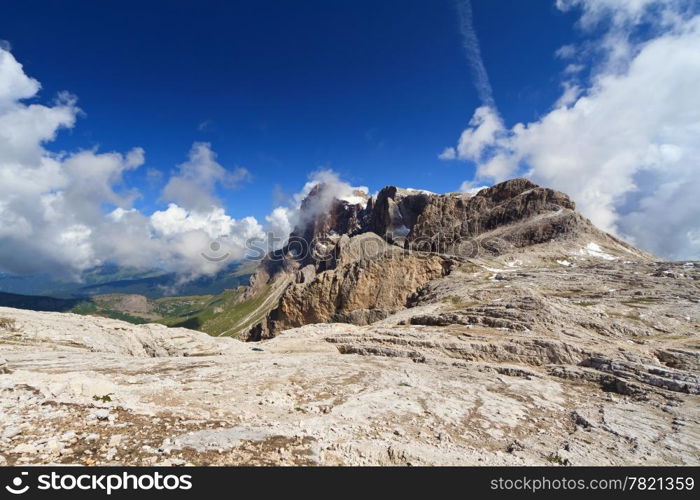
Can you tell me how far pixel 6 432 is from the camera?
1085 cm

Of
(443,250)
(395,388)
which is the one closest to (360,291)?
(395,388)

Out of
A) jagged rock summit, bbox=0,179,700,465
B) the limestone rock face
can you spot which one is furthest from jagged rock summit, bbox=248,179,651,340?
jagged rock summit, bbox=0,179,700,465

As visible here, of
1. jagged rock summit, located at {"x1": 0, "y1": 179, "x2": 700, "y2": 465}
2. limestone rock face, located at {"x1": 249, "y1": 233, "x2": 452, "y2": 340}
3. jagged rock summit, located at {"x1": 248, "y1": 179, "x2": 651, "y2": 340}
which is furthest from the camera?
jagged rock summit, located at {"x1": 248, "y1": 179, "x2": 651, "y2": 340}

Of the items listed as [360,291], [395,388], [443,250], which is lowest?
[395,388]

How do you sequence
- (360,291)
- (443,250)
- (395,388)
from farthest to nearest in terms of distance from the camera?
(443,250) < (360,291) < (395,388)

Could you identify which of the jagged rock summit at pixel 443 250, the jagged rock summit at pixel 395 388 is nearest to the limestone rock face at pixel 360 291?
the jagged rock summit at pixel 443 250

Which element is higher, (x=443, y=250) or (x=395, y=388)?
(x=443, y=250)

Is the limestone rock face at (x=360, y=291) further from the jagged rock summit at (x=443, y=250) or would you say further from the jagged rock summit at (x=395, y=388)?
the jagged rock summit at (x=395, y=388)

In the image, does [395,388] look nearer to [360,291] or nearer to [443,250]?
[360,291]

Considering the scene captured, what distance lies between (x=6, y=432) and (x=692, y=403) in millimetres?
33457

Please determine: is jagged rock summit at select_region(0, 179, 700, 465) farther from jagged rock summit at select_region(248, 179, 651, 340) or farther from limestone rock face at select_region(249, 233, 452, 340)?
jagged rock summit at select_region(248, 179, 651, 340)
